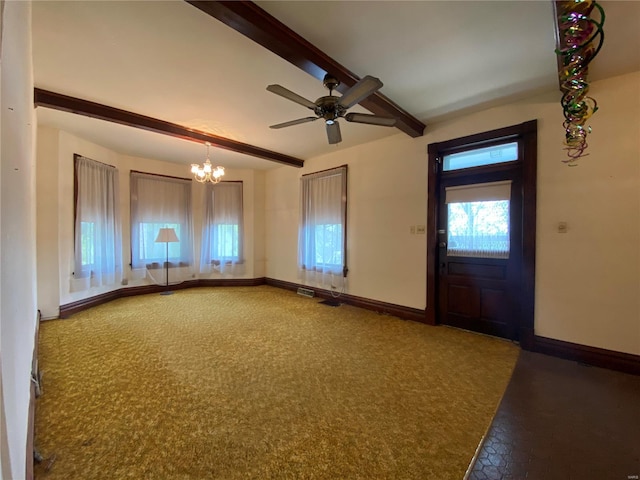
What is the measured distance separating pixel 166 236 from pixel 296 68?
413cm

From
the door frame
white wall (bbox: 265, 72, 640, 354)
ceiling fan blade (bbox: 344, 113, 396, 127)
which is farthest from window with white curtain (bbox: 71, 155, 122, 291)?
the door frame

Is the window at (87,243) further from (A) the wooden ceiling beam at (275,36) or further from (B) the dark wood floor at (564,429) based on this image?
(B) the dark wood floor at (564,429)

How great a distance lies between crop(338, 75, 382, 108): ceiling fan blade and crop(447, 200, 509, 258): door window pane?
2.12 meters

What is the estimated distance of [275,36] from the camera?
1.98 meters

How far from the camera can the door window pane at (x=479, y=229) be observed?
127 inches

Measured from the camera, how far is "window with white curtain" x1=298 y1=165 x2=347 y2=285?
477 centimetres

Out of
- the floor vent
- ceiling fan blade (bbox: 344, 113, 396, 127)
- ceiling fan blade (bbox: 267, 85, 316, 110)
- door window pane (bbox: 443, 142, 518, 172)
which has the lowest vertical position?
the floor vent

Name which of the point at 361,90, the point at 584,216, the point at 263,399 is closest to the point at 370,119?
the point at 361,90

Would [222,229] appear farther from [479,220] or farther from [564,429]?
[564,429]

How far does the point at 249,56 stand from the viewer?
91.7 inches

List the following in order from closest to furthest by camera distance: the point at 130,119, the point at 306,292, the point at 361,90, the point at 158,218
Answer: the point at 361,90 < the point at 130,119 < the point at 306,292 < the point at 158,218

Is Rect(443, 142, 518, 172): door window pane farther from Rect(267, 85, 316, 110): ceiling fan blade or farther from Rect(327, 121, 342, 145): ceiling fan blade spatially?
Rect(267, 85, 316, 110): ceiling fan blade

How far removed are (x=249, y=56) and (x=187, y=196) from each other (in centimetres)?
428

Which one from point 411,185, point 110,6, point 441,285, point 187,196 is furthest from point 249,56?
point 187,196
